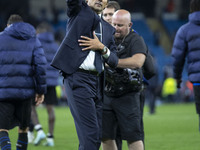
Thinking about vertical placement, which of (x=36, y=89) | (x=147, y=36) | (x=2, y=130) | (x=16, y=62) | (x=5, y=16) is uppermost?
(x=16, y=62)

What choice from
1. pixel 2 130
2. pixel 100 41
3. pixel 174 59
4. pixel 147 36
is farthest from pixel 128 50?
pixel 147 36

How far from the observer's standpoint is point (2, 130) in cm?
634

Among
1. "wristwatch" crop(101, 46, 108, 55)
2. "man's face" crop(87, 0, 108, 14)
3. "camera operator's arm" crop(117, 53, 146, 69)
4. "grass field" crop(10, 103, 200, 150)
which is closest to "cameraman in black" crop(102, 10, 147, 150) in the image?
"camera operator's arm" crop(117, 53, 146, 69)

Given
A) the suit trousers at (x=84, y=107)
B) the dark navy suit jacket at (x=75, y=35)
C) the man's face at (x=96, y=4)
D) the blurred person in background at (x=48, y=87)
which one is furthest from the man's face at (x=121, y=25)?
the blurred person in background at (x=48, y=87)

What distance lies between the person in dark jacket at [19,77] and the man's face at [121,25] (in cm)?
131

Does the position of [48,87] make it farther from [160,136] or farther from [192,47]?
[192,47]

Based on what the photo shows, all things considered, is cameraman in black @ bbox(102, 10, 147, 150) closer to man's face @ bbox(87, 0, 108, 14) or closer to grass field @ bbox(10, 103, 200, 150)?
man's face @ bbox(87, 0, 108, 14)

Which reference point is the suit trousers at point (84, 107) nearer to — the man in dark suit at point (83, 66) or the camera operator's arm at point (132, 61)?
the man in dark suit at point (83, 66)

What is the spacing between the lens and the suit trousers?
477 cm

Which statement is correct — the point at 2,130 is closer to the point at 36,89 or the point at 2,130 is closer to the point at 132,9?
the point at 36,89

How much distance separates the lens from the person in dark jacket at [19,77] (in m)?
6.32

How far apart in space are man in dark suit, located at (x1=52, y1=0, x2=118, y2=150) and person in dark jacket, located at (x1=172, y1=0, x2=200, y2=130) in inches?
89.2

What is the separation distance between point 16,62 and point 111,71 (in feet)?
4.63

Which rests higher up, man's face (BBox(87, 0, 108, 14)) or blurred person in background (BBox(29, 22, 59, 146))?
man's face (BBox(87, 0, 108, 14))
